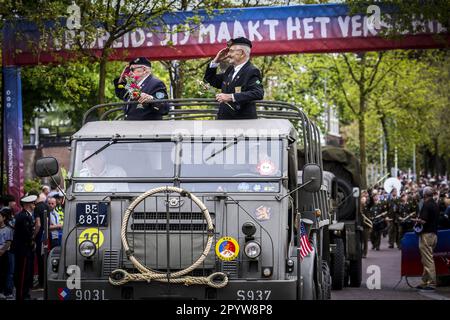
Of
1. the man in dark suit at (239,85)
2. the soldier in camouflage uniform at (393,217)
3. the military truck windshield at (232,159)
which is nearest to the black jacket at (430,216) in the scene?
the man in dark suit at (239,85)

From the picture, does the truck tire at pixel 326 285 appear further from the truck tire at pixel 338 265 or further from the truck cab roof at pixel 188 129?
the truck tire at pixel 338 265

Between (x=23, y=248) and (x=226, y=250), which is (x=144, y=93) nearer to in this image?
(x=226, y=250)

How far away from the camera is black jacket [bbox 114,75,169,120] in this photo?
524 inches

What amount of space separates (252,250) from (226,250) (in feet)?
0.89

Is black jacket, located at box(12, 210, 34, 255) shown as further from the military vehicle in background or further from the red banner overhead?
the red banner overhead

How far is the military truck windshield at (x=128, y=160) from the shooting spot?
12.0m

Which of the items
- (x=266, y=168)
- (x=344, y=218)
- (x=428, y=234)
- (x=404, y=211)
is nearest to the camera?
(x=266, y=168)

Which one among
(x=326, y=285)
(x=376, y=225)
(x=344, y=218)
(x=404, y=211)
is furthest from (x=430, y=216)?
(x=376, y=225)

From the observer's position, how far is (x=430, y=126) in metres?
63.6

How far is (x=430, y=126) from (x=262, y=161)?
53.0 metres

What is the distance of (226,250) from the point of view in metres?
11.4

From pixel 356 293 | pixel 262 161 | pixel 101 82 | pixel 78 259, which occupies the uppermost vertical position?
pixel 101 82

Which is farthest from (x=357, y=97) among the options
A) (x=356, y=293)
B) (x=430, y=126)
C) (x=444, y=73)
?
(x=356, y=293)
